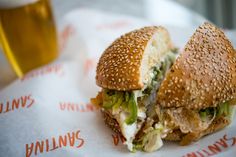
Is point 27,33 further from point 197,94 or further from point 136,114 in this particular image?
point 197,94

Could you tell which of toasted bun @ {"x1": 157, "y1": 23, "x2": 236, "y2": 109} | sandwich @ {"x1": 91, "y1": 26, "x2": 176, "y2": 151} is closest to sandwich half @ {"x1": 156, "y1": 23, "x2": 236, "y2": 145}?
toasted bun @ {"x1": 157, "y1": 23, "x2": 236, "y2": 109}

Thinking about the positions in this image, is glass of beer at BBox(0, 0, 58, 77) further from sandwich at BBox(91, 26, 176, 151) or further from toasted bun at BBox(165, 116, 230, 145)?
toasted bun at BBox(165, 116, 230, 145)

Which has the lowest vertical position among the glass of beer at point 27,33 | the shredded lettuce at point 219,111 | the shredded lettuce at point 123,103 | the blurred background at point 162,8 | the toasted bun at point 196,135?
the toasted bun at point 196,135

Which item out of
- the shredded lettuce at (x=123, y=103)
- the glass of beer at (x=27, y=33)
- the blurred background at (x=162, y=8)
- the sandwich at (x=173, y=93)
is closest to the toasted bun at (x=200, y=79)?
the sandwich at (x=173, y=93)

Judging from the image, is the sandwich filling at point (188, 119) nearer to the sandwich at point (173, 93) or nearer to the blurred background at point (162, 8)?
the sandwich at point (173, 93)

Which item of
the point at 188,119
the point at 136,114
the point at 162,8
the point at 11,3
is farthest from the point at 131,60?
the point at 162,8

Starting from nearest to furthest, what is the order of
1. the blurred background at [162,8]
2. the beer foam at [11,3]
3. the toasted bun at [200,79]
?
the toasted bun at [200,79], the beer foam at [11,3], the blurred background at [162,8]

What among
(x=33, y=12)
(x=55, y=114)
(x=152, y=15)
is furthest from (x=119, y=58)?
(x=152, y=15)
